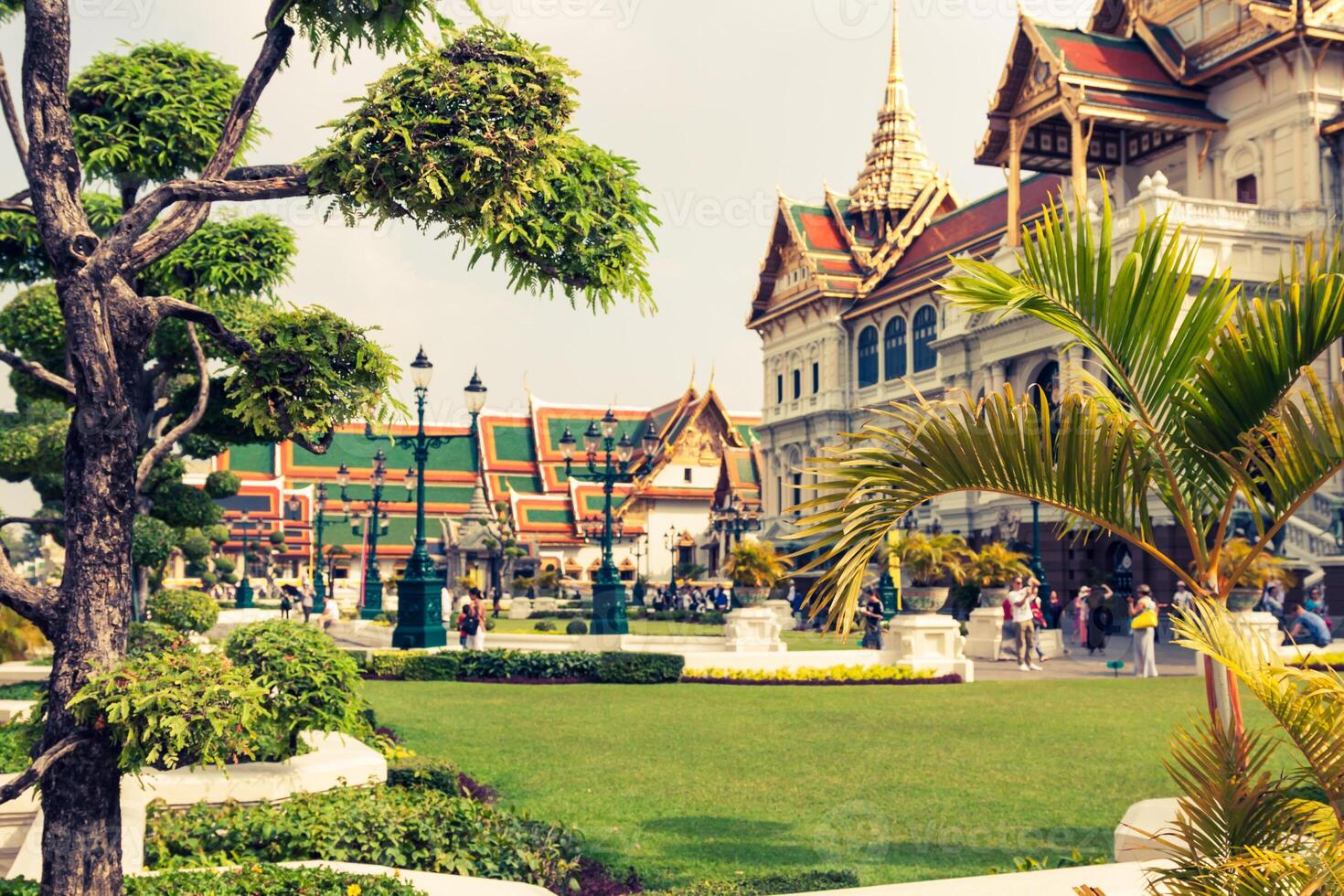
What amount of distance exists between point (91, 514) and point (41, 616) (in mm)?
509

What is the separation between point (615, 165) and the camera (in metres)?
5.71

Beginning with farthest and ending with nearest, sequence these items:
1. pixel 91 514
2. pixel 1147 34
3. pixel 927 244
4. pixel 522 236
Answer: pixel 927 244 < pixel 1147 34 < pixel 522 236 < pixel 91 514

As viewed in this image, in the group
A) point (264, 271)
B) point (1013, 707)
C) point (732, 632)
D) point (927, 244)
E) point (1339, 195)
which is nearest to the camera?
point (264, 271)

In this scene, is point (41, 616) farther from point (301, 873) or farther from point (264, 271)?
point (264, 271)

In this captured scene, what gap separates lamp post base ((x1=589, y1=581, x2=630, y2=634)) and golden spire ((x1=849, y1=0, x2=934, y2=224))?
134 ft

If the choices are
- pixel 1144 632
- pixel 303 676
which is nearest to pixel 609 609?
pixel 1144 632

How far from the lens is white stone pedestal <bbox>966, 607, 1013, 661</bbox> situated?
82.6ft

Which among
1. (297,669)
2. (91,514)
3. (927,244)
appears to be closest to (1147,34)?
(927,244)

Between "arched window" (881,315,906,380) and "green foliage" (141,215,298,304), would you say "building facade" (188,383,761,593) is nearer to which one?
"arched window" (881,315,906,380)

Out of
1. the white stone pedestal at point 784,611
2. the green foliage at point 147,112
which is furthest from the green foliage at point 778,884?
the white stone pedestal at point 784,611

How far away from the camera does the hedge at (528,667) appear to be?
1967cm

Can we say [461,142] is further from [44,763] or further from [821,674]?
[821,674]

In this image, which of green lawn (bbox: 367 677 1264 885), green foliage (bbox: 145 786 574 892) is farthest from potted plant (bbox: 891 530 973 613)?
green foliage (bbox: 145 786 574 892)

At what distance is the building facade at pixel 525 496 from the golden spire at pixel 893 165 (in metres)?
12.8
